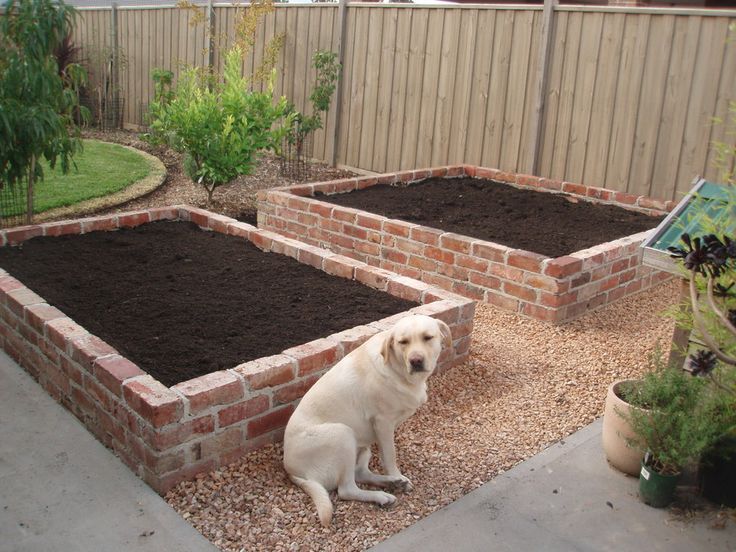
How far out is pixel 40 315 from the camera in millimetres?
4023

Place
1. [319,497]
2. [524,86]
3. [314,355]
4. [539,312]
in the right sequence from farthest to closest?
[524,86] → [539,312] → [314,355] → [319,497]

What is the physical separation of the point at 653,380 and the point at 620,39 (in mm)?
5317

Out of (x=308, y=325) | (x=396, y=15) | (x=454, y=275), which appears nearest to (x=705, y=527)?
(x=308, y=325)

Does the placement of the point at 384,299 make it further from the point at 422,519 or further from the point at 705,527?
the point at 705,527

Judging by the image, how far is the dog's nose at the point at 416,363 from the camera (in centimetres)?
306

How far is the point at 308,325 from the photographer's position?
4.40 meters

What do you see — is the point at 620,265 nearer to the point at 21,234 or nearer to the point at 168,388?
the point at 168,388

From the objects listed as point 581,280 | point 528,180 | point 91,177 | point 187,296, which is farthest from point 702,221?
point 91,177

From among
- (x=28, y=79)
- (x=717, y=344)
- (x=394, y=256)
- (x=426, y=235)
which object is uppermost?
(x=28, y=79)

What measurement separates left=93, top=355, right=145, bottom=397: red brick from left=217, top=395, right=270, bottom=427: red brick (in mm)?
444

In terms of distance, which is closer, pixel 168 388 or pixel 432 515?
pixel 432 515

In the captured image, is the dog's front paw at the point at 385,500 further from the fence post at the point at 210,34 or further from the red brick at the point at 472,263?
the fence post at the point at 210,34

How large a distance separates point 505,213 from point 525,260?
1.83 metres

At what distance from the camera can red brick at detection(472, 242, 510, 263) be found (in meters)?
5.49
